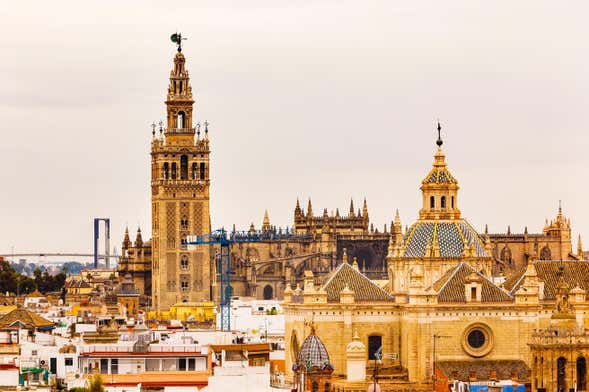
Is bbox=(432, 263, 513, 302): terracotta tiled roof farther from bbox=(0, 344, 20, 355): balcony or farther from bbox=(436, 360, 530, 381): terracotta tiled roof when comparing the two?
bbox=(0, 344, 20, 355): balcony

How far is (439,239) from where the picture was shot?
380ft

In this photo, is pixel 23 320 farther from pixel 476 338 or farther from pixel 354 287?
pixel 476 338

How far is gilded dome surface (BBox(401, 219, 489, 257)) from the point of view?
115m

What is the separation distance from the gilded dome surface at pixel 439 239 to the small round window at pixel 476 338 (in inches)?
266

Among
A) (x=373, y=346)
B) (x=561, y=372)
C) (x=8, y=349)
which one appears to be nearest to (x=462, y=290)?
(x=373, y=346)

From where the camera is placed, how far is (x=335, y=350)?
109 meters

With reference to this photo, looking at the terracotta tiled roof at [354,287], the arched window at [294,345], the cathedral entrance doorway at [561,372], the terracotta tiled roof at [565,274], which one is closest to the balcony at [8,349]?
the arched window at [294,345]

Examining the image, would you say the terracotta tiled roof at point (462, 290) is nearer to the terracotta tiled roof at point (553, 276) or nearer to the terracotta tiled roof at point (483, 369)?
the terracotta tiled roof at point (483, 369)

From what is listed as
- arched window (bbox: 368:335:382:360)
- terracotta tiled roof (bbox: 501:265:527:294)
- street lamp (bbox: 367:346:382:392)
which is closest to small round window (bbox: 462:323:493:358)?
terracotta tiled roof (bbox: 501:265:527:294)

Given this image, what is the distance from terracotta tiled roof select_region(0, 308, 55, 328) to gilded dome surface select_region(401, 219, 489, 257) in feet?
132

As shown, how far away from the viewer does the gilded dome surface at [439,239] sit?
115438 mm

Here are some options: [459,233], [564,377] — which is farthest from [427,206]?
[564,377]

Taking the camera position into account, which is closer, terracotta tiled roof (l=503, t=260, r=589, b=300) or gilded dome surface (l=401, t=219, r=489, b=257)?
terracotta tiled roof (l=503, t=260, r=589, b=300)

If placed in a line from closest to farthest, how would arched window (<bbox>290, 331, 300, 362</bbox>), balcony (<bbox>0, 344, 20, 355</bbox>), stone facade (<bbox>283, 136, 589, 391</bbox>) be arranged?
1. stone facade (<bbox>283, 136, 589, 391</bbox>)
2. arched window (<bbox>290, 331, 300, 362</bbox>)
3. balcony (<bbox>0, 344, 20, 355</bbox>)
